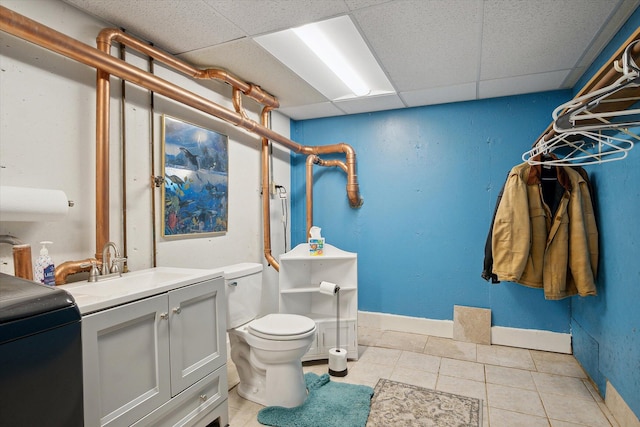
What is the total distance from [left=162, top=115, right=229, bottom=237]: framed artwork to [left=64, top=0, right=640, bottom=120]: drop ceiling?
52 centimetres

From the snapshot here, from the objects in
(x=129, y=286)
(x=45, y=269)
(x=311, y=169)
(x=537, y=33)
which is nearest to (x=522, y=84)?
(x=537, y=33)

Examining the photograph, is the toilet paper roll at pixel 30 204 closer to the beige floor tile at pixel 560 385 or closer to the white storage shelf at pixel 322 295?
the white storage shelf at pixel 322 295

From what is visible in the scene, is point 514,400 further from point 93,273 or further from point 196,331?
point 93,273

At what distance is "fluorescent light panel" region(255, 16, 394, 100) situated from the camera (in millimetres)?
2057

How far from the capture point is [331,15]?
1.83 metres

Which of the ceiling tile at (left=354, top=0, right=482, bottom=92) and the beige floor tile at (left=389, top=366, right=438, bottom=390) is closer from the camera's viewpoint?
the ceiling tile at (left=354, top=0, right=482, bottom=92)

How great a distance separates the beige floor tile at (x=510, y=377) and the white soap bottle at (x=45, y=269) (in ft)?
8.95

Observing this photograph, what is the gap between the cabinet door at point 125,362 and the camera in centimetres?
125

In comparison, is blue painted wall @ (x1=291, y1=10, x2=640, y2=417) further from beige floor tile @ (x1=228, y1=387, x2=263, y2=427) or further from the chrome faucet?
the chrome faucet

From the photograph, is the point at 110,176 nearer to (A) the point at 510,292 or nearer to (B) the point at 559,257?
(B) the point at 559,257

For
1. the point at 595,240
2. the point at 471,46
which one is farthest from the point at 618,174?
the point at 471,46

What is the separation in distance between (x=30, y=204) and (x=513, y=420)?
2.67m

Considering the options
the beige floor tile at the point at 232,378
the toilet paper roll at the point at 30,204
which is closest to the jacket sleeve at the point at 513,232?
the beige floor tile at the point at 232,378


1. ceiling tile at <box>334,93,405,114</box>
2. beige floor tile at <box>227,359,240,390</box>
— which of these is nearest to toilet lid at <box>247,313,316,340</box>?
beige floor tile at <box>227,359,240,390</box>
